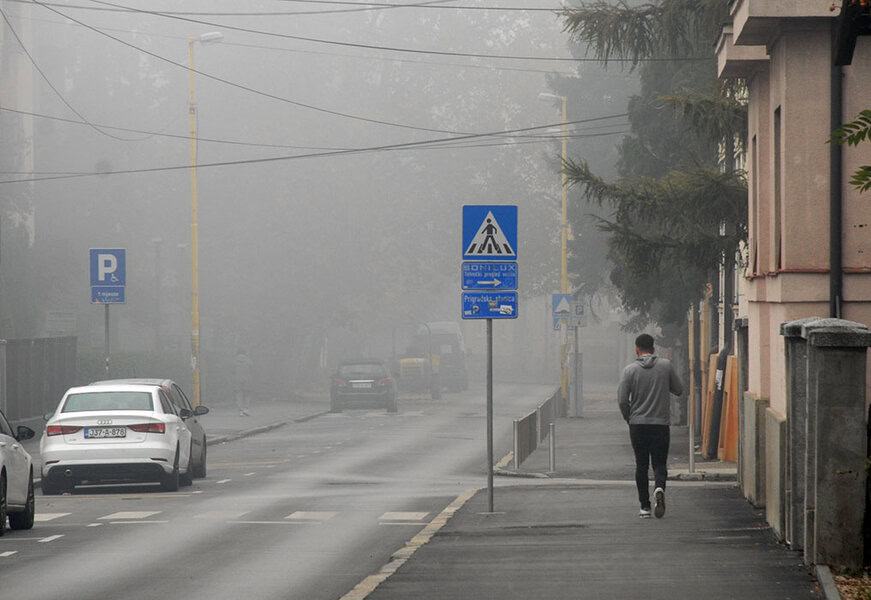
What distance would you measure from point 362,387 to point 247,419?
17.7 ft

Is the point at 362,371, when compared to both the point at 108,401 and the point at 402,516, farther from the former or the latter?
the point at 402,516

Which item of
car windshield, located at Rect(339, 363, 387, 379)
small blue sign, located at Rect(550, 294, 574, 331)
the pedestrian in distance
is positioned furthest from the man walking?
car windshield, located at Rect(339, 363, 387, 379)

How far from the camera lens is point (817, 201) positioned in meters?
15.0

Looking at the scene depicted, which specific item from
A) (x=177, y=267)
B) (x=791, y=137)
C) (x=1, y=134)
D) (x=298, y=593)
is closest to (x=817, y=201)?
(x=791, y=137)

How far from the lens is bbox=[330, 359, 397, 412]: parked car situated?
49.6 m

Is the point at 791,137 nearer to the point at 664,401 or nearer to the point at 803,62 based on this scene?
the point at 803,62

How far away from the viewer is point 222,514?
1841 cm

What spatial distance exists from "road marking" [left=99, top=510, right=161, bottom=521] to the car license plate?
2954mm

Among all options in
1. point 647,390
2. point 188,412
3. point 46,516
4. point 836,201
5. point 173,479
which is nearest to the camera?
point 836,201

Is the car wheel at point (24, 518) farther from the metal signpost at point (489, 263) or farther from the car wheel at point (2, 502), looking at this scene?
the metal signpost at point (489, 263)

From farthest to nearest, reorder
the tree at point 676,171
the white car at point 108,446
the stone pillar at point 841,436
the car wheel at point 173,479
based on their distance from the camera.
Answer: the car wheel at point 173,479 < the tree at point 676,171 < the white car at point 108,446 < the stone pillar at point 841,436

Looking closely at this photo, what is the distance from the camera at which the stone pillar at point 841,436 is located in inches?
420

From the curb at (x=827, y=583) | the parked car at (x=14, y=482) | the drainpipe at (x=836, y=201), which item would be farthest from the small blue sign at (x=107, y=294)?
the curb at (x=827, y=583)

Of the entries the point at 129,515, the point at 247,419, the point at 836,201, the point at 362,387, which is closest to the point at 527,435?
the point at 129,515
